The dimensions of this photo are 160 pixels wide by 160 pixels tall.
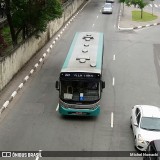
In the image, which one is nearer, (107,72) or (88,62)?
(88,62)

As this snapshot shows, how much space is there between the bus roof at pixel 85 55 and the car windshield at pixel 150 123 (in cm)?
360

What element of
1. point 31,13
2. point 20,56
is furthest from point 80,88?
point 31,13

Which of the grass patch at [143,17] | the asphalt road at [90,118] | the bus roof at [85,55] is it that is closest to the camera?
the asphalt road at [90,118]

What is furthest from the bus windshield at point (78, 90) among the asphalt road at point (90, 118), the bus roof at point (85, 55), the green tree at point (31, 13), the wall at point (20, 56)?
the green tree at point (31, 13)

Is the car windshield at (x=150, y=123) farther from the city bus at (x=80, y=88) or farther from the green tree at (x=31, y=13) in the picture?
the green tree at (x=31, y=13)

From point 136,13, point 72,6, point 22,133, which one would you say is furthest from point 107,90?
point 136,13

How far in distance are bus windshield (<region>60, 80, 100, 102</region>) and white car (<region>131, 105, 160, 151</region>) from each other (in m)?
2.43

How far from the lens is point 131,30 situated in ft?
151

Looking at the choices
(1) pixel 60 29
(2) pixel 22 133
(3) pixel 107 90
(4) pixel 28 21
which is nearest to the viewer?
(2) pixel 22 133

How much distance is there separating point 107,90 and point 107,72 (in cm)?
390

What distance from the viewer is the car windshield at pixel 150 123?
59.9ft

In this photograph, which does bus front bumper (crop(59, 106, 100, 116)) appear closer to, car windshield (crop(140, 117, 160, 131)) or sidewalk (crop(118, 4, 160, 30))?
car windshield (crop(140, 117, 160, 131))

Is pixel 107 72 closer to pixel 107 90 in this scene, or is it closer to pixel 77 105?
pixel 107 90

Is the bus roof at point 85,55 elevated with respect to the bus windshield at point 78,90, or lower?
elevated
